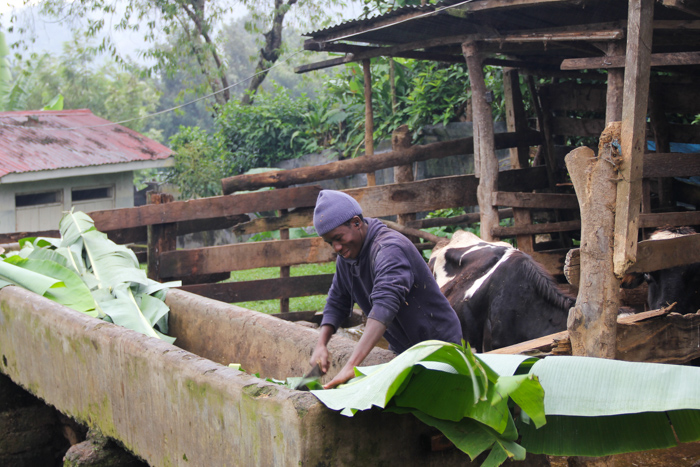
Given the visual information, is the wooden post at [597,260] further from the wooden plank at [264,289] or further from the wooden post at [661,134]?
the wooden plank at [264,289]

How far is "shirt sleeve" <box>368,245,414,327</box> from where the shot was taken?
295 cm

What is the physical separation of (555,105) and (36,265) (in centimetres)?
585

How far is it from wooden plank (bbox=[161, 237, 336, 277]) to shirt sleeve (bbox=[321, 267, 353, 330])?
308cm

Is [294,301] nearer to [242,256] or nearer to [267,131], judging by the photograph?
[242,256]

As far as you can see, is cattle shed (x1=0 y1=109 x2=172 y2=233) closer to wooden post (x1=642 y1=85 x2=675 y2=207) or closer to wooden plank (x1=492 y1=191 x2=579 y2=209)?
wooden plank (x1=492 y1=191 x2=579 y2=209)

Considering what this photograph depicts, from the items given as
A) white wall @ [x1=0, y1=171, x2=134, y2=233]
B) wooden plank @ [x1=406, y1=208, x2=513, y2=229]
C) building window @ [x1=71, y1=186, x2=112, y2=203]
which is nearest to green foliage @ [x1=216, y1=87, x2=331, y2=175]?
white wall @ [x1=0, y1=171, x2=134, y2=233]

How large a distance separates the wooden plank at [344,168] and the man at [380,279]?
3530 mm

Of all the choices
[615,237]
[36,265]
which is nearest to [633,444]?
[615,237]

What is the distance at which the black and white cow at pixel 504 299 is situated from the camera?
4.91 metres

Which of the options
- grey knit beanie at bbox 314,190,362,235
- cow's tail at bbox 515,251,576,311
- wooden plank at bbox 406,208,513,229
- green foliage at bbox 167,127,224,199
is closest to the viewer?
grey knit beanie at bbox 314,190,362,235

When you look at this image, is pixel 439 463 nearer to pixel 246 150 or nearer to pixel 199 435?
pixel 199 435

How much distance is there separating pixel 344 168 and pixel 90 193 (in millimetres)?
10277

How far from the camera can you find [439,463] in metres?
2.78

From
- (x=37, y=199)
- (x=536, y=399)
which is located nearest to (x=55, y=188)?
(x=37, y=199)
